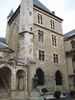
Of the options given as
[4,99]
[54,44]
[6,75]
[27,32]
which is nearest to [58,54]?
[54,44]

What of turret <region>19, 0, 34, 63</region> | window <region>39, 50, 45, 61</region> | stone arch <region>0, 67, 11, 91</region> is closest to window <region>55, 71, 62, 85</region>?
window <region>39, 50, 45, 61</region>

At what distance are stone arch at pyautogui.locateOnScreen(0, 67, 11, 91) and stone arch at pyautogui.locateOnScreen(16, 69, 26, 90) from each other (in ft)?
3.42

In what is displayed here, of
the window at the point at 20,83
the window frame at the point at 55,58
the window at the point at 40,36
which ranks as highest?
the window at the point at 40,36

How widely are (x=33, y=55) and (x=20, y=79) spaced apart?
335 centimetres

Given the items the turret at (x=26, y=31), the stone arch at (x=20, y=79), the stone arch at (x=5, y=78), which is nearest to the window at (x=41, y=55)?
the turret at (x=26, y=31)

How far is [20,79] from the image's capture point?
1473cm

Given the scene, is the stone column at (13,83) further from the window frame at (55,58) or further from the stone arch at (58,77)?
the window frame at (55,58)

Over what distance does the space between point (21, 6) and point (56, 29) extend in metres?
6.63

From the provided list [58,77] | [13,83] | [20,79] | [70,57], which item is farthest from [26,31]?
[70,57]

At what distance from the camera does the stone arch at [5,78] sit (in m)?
14.1

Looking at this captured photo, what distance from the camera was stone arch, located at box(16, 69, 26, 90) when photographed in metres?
14.5

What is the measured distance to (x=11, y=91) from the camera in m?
13.0

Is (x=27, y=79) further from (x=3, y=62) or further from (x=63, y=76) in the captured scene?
(x=63, y=76)

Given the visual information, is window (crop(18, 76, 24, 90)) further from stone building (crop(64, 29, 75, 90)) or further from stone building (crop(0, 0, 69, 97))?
stone building (crop(64, 29, 75, 90))
